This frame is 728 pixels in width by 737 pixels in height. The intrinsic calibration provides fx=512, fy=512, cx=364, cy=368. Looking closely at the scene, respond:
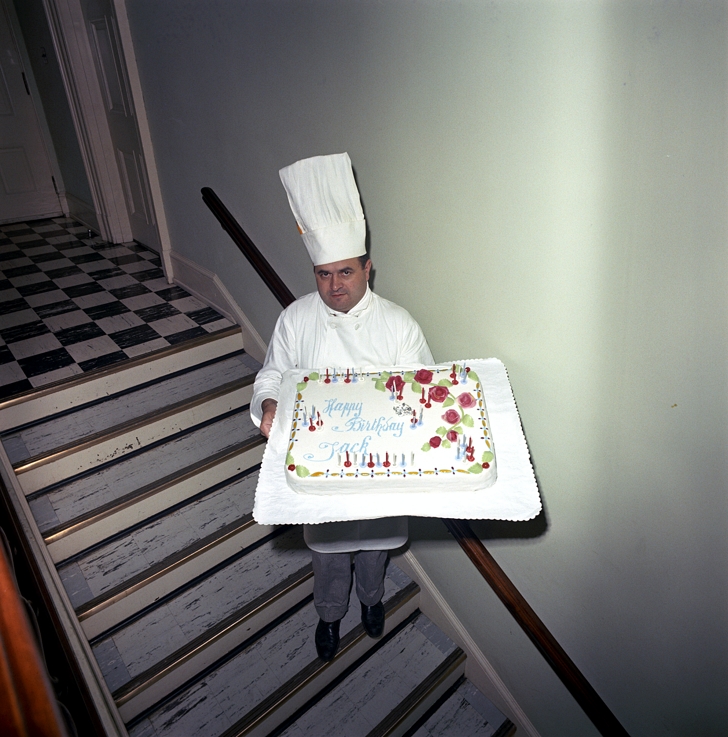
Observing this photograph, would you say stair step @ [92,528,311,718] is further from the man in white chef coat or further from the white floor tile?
the white floor tile

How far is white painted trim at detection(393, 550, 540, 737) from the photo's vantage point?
2291 millimetres

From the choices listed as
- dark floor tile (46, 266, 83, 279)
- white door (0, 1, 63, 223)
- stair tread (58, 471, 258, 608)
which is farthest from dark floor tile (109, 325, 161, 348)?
white door (0, 1, 63, 223)

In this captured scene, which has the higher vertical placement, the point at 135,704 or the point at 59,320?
the point at 59,320

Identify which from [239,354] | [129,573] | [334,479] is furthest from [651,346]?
[239,354]

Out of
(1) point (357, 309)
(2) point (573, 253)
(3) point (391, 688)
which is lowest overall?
(3) point (391, 688)

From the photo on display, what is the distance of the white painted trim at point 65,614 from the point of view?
1.80 metres

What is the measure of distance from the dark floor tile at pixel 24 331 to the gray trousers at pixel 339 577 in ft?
7.29

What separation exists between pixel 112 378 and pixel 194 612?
4.11ft

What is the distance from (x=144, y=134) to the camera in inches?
128

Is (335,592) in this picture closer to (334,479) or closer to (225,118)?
(334,479)

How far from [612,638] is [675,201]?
1.41m

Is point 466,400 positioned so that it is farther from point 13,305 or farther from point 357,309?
point 13,305

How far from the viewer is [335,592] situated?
2.10 m

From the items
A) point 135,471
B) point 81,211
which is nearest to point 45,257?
point 81,211
